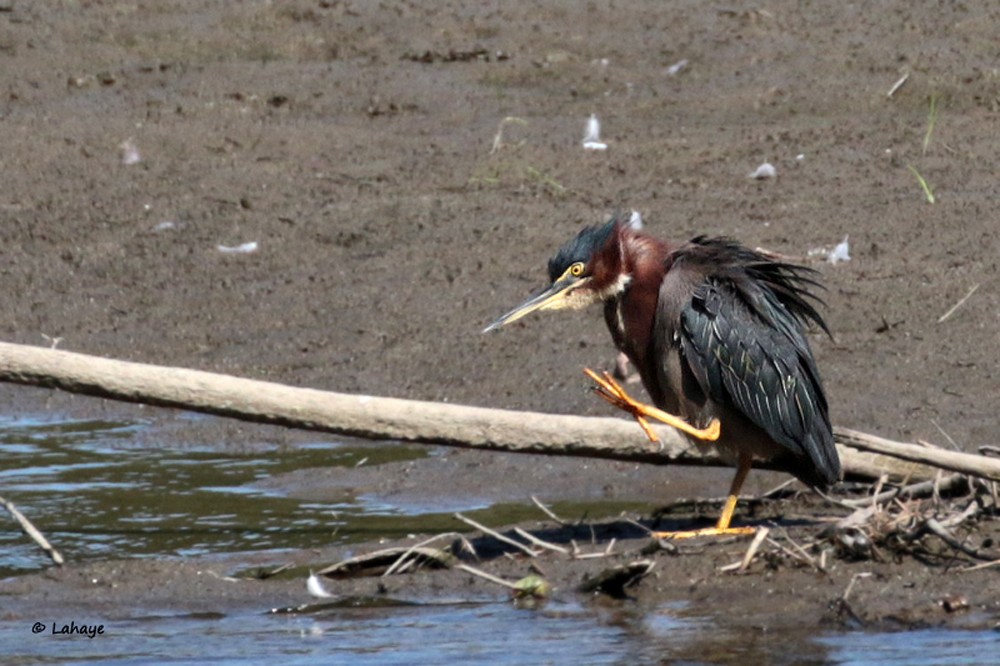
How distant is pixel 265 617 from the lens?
221 inches

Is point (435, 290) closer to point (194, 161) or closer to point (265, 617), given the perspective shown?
point (194, 161)

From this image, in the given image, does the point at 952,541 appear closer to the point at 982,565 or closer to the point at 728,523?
the point at 982,565

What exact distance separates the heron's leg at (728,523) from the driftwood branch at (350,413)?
0.35 m

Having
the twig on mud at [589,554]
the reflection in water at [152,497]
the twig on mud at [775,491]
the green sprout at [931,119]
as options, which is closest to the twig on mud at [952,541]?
the twig on mud at [775,491]

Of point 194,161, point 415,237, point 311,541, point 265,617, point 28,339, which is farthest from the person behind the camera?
point 194,161

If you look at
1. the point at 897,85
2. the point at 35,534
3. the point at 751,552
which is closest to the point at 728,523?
the point at 751,552

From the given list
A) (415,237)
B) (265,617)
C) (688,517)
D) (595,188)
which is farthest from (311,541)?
(595,188)

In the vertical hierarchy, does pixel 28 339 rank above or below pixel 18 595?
above

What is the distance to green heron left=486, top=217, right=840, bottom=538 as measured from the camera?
5.84 metres

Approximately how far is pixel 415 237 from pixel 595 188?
44.4 inches

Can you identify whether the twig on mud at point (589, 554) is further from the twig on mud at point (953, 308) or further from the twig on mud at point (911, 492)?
the twig on mud at point (953, 308)

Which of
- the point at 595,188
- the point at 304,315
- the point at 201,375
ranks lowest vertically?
the point at 201,375

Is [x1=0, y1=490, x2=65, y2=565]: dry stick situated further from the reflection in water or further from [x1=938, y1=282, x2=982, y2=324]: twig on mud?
[x1=938, y1=282, x2=982, y2=324]: twig on mud

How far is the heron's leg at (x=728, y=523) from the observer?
5.97 metres
